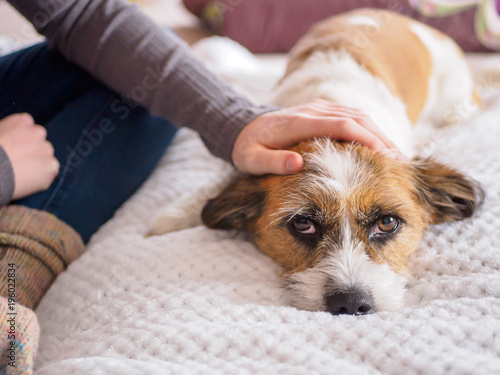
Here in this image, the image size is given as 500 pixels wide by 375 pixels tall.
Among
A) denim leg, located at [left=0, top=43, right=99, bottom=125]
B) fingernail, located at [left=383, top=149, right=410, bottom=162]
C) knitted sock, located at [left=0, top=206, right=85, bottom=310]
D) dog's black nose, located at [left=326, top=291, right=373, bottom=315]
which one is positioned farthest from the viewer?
denim leg, located at [left=0, top=43, right=99, bottom=125]

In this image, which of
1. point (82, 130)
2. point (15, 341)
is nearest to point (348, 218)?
point (15, 341)

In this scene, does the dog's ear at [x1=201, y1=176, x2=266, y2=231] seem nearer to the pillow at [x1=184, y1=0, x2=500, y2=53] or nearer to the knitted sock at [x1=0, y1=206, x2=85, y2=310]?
the knitted sock at [x1=0, y1=206, x2=85, y2=310]

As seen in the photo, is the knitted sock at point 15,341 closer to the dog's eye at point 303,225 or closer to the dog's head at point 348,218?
the dog's head at point 348,218

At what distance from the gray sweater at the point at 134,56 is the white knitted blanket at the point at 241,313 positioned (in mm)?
470

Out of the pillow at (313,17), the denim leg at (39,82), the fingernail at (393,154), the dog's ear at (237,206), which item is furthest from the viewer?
the pillow at (313,17)

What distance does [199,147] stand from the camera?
7.67 feet

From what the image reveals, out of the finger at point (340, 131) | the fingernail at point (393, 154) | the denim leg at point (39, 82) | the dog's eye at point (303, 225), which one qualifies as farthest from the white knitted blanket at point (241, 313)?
the denim leg at point (39, 82)

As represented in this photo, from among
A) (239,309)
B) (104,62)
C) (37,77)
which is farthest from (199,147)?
(239,309)

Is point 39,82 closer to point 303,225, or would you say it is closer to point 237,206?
point 237,206

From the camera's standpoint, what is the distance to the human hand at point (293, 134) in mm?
1531

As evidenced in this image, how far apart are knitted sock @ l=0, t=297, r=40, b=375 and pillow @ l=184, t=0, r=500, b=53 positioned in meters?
→ 3.12

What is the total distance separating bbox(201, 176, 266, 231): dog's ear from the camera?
66.9 inches

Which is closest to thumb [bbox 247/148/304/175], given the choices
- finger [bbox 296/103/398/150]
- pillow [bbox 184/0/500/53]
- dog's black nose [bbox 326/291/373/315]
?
finger [bbox 296/103/398/150]

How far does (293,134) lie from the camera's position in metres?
1.60
